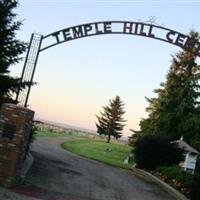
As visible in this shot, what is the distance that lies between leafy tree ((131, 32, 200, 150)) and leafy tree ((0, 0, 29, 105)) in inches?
1111

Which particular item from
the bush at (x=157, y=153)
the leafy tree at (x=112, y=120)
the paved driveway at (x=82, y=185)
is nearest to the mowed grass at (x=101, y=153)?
the bush at (x=157, y=153)

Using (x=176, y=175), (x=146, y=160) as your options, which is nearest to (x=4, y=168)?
(x=176, y=175)

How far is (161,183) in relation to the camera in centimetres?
2262

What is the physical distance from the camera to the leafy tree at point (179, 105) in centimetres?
4887

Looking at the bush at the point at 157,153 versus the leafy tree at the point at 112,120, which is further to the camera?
the leafy tree at the point at 112,120

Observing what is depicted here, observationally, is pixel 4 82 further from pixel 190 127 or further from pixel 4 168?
pixel 190 127

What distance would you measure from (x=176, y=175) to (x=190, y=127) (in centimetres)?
2568

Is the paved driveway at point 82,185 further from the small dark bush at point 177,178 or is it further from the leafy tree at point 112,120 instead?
the leafy tree at point 112,120

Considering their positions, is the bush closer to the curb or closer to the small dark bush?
the curb

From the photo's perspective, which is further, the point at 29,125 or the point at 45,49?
the point at 45,49

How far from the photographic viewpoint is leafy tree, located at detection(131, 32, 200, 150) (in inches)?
1924

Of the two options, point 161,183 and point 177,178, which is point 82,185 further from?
point 177,178

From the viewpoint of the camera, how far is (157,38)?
63.5 ft

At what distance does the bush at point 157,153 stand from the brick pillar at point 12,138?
48.1ft
